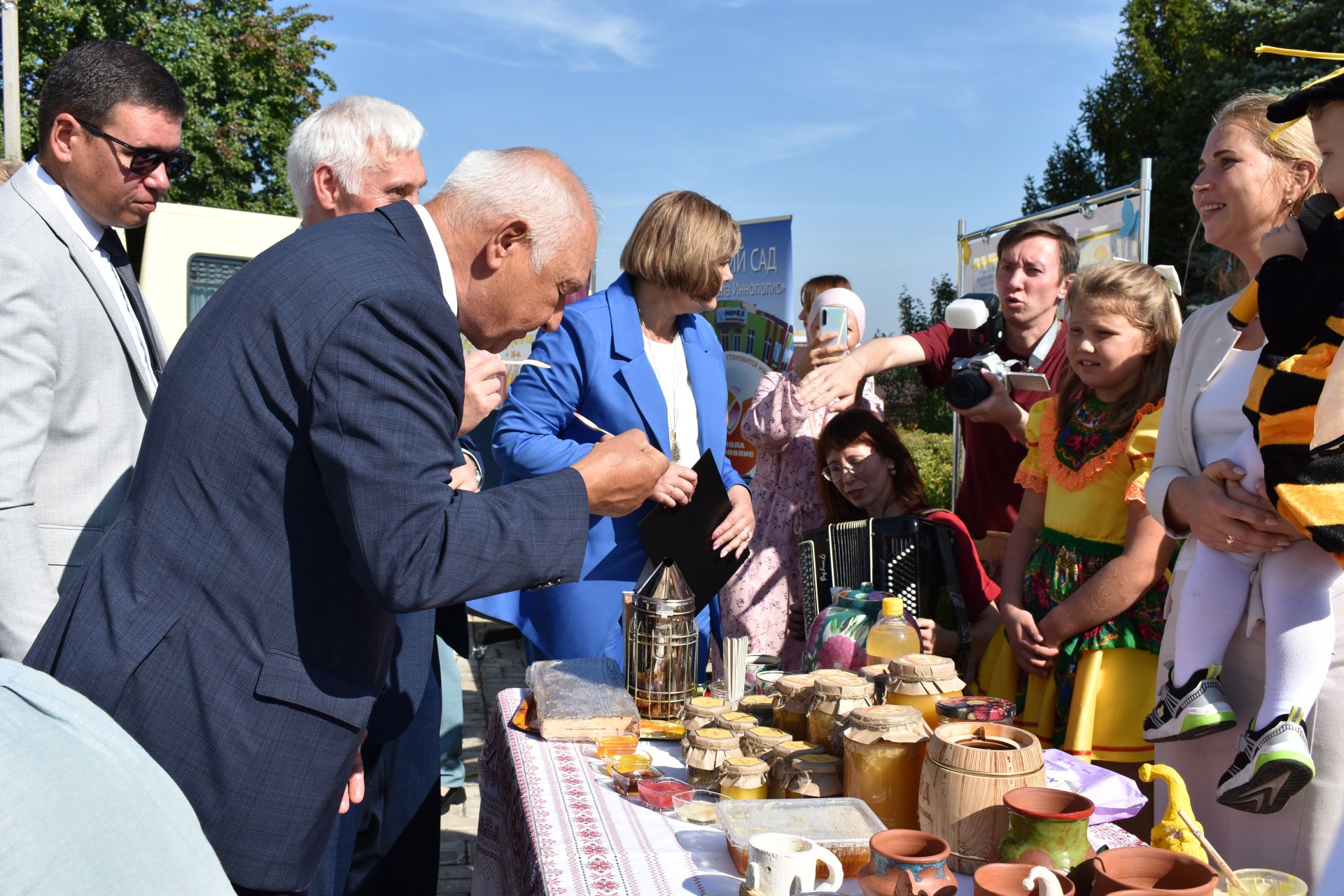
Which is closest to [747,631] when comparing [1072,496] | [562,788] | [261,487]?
[1072,496]

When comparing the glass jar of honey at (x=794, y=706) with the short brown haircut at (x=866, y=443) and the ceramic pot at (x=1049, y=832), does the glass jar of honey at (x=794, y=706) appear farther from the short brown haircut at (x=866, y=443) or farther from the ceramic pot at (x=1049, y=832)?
the short brown haircut at (x=866, y=443)

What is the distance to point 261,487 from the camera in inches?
57.4

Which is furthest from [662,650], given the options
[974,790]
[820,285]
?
[820,285]

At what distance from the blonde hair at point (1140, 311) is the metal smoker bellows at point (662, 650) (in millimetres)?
1222

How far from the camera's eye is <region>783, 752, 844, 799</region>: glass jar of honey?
1.65m

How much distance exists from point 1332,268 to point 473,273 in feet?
4.67

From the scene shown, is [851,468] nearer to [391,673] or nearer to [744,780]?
[391,673]

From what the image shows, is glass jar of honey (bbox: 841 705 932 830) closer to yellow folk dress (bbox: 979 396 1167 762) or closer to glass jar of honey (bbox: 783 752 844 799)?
glass jar of honey (bbox: 783 752 844 799)

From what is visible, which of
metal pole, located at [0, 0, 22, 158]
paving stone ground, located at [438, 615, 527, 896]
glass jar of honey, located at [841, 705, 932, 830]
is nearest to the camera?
glass jar of honey, located at [841, 705, 932, 830]

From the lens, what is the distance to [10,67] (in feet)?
31.8

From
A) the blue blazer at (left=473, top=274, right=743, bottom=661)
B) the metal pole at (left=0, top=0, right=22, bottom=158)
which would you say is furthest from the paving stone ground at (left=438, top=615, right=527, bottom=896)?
the metal pole at (left=0, top=0, right=22, bottom=158)

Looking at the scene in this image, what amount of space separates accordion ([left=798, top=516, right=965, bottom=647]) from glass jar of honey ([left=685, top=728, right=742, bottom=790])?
129cm

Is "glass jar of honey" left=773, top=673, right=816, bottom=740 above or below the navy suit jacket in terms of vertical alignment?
below

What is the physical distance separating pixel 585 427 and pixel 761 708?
1.03 m
